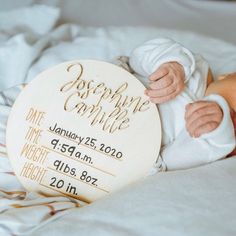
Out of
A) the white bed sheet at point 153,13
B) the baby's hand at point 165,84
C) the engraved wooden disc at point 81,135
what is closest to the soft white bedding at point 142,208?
the engraved wooden disc at point 81,135

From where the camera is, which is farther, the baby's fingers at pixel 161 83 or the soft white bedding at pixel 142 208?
the baby's fingers at pixel 161 83

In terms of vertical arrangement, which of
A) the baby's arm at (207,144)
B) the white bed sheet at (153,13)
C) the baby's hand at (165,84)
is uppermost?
the baby's hand at (165,84)

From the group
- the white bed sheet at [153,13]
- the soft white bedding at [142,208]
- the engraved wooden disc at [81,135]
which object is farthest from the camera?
the white bed sheet at [153,13]

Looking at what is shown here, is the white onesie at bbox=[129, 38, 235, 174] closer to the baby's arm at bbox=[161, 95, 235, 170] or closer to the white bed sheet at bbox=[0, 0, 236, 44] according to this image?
the baby's arm at bbox=[161, 95, 235, 170]

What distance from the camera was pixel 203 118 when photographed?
0.78m

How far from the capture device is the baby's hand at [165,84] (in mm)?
804

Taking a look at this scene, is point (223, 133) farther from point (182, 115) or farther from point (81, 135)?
point (81, 135)

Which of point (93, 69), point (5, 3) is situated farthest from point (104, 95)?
point (5, 3)

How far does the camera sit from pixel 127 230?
0.59 metres

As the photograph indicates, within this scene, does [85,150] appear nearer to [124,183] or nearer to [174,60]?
[124,183]

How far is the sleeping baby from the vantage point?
2.57ft

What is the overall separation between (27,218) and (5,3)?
0.92 meters

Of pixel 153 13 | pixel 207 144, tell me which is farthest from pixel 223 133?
pixel 153 13

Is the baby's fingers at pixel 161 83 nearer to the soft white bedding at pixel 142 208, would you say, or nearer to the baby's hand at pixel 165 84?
the baby's hand at pixel 165 84
